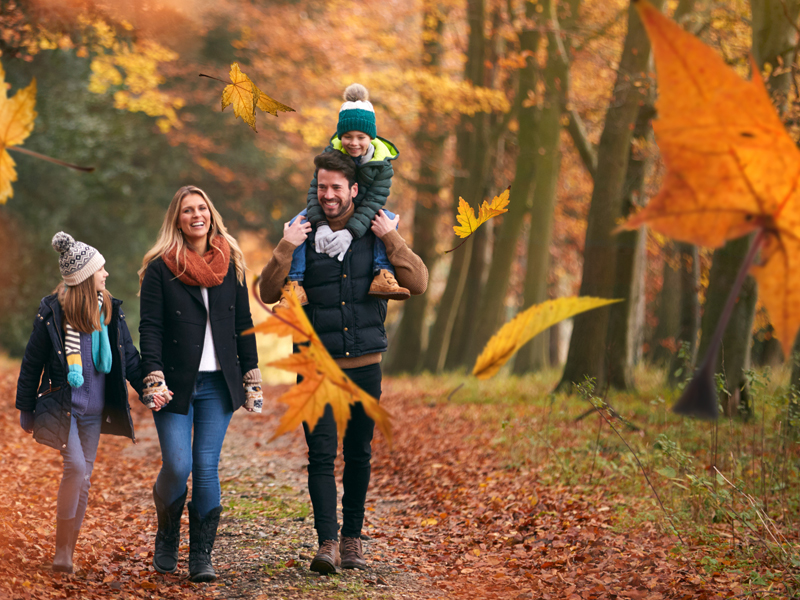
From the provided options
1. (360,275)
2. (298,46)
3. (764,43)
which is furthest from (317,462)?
(298,46)

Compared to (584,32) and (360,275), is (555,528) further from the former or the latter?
(584,32)

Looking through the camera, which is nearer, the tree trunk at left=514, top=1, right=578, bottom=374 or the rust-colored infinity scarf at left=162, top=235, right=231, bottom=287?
the rust-colored infinity scarf at left=162, top=235, right=231, bottom=287

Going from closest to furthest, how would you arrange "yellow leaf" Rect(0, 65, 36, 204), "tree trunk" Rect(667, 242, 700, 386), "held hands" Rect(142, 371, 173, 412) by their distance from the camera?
"yellow leaf" Rect(0, 65, 36, 204)
"held hands" Rect(142, 371, 173, 412)
"tree trunk" Rect(667, 242, 700, 386)

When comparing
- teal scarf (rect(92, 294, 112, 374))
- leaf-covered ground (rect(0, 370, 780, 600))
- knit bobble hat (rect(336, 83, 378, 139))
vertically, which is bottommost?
leaf-covered ground (rect(0, 370, 780, 600))

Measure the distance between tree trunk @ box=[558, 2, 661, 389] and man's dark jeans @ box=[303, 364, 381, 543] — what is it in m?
6.33

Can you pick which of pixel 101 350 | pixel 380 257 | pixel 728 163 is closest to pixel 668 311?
pixel 380 257

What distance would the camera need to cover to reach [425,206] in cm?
1691

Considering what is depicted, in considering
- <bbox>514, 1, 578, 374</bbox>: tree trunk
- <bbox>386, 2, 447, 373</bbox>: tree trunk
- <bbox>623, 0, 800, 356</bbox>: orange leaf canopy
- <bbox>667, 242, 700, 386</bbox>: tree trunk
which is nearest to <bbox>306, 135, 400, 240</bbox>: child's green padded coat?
<bbox>623, 0, 800, 356</bbox>: orange leaf canopy

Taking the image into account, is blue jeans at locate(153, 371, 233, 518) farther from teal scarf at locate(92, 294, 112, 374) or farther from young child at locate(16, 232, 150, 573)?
teal scarf at locate(92, 294, 112, 374)

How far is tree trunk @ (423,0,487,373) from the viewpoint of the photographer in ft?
51.7

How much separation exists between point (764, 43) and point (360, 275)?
6309 millimetres

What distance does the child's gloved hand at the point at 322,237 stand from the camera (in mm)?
3971

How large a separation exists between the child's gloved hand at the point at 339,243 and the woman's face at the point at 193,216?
2.39 feet

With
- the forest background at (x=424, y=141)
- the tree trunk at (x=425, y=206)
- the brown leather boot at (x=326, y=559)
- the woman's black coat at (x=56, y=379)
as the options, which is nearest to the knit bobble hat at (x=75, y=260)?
the woman's black coat at (x=56, y=379)
